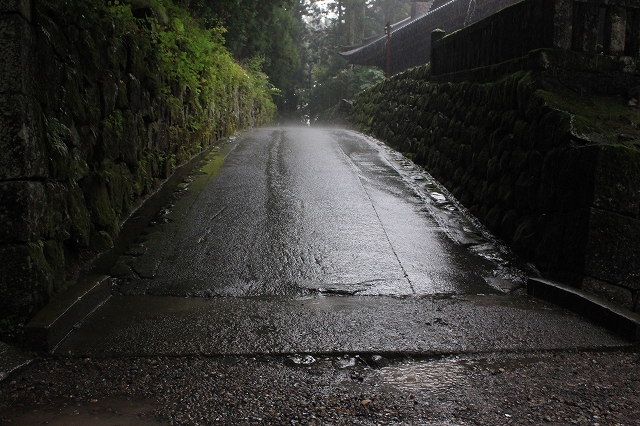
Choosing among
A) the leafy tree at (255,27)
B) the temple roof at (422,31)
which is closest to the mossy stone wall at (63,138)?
the leafy tree at (255,27)

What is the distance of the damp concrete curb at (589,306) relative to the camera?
355 cm

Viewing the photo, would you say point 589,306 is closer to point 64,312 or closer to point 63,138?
point 64,312

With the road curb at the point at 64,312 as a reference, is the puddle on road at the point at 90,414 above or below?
below

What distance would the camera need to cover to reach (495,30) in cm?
692

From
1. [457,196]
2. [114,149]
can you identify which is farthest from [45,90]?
[457,196]

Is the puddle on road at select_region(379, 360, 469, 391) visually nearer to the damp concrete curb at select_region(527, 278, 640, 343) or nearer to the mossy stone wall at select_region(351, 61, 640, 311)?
the damp concrete curb at select_region(527, 278, 640, 343)

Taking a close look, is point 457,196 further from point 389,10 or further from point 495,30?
point 389,10

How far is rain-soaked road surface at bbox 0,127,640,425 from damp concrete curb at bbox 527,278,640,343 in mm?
109

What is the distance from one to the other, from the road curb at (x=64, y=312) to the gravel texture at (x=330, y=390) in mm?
171

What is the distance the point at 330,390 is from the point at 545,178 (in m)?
3.44

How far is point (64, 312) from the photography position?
11.0 ft

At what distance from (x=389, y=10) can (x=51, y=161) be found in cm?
4600

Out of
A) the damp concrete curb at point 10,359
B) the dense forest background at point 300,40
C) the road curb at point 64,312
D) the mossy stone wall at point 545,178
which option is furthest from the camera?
the dense forest background at point 300,40

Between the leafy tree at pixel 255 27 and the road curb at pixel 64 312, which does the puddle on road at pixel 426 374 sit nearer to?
the road curb at pixel 64 312
